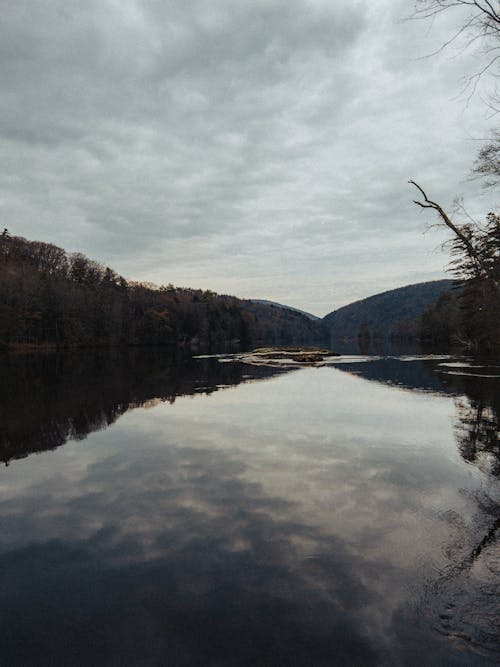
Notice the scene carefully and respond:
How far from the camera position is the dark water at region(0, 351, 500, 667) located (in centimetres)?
482

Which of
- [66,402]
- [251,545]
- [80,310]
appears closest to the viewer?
[251,545]

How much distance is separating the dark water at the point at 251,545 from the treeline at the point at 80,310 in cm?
8348

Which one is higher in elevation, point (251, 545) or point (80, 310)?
point (80, 310)

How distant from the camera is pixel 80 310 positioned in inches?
4006

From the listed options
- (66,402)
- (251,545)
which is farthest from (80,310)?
(251,545)

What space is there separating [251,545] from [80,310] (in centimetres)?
10440

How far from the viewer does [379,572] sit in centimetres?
620

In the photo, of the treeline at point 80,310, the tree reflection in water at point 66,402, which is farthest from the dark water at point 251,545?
the treeline at point 80,310

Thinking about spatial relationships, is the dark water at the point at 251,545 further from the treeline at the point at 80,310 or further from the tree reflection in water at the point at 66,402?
the treeline at the point at 80,310

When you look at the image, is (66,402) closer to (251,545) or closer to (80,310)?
(251,545)

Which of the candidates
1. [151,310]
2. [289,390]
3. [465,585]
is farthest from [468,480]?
[151,310]

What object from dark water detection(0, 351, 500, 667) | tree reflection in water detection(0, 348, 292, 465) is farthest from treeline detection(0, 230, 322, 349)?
dark water detection(0, 351, 500, 667)

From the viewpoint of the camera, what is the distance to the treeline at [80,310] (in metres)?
88.6

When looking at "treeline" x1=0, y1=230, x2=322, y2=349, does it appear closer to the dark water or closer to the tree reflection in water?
the tree reflection in water
